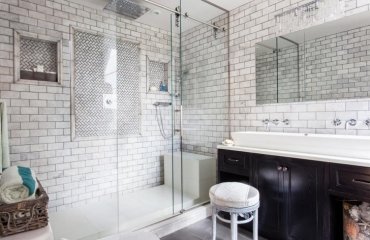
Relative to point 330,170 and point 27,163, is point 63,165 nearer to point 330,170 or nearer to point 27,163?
point 27,163

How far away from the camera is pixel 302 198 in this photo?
76.4 inches

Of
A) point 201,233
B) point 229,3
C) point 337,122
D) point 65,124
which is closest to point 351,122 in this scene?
point 337,122

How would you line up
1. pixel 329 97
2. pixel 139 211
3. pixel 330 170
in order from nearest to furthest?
pixel 330 170 → pixel 329 97 → pixel 139 211

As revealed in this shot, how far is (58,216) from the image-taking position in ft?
8.65

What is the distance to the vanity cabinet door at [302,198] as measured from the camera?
184cm

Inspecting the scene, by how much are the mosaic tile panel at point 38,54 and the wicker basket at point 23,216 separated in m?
2.06

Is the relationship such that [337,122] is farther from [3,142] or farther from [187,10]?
[3,142]

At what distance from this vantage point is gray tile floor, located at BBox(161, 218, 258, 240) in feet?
7.63

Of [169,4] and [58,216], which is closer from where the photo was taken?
[58,216]

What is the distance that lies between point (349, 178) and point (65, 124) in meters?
2.97

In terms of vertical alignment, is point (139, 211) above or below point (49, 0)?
below

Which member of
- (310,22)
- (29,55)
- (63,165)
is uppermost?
(310,22)

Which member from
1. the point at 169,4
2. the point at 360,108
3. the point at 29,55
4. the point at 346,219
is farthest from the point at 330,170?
the point at 29,55

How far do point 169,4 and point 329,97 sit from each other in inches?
84.8
